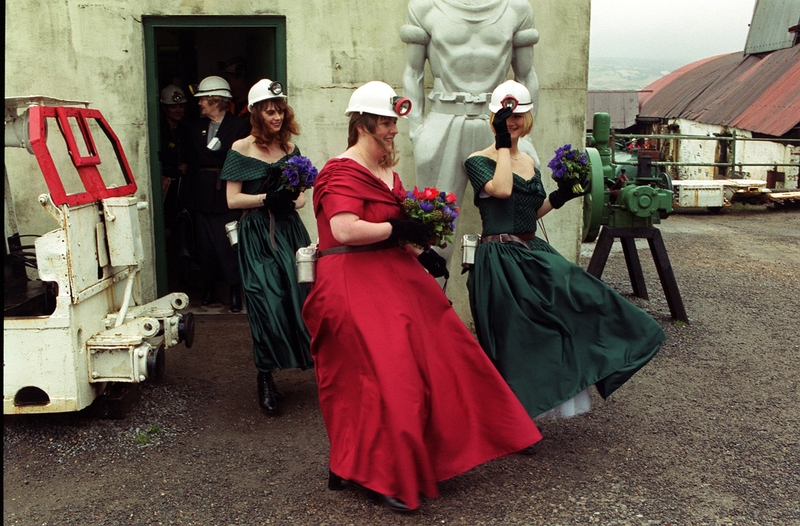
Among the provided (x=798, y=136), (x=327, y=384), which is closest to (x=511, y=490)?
(x=327, y=384)

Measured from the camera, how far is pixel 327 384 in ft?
12.1

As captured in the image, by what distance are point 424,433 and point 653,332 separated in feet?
4.61

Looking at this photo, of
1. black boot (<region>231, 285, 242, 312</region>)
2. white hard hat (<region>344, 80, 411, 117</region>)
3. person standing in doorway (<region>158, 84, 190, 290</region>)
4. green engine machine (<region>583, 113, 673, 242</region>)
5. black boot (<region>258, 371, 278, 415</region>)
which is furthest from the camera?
person standing in doorway (<region>158, 84, 190, 290</region>)

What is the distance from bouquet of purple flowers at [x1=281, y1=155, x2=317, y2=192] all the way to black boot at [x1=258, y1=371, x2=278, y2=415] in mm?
1096

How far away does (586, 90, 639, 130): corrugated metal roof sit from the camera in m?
24.9

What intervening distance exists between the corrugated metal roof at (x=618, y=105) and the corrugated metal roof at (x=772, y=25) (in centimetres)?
362

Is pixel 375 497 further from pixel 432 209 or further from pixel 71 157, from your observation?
pixel 71 157

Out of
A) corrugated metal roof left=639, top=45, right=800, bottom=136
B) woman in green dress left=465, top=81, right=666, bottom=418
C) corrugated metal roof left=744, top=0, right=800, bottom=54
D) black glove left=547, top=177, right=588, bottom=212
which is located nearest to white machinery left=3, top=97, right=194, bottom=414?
woman in green dress left=465, top=81, right=666, bottom=418

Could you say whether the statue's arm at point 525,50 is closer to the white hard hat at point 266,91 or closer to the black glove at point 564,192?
the black glove at point 564,192

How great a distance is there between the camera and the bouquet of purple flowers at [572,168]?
15.4 ft

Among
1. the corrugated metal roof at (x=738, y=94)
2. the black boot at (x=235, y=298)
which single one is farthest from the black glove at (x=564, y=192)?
the corrugated metal roof at (x=738, y=94)

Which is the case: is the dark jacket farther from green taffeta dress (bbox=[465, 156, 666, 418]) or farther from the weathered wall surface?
green taffeta dress (bbox=[465, 156, 666, 418])

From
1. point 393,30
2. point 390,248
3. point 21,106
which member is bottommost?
point 390,248

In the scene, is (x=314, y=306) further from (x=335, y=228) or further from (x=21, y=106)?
(x=21, y=106)
